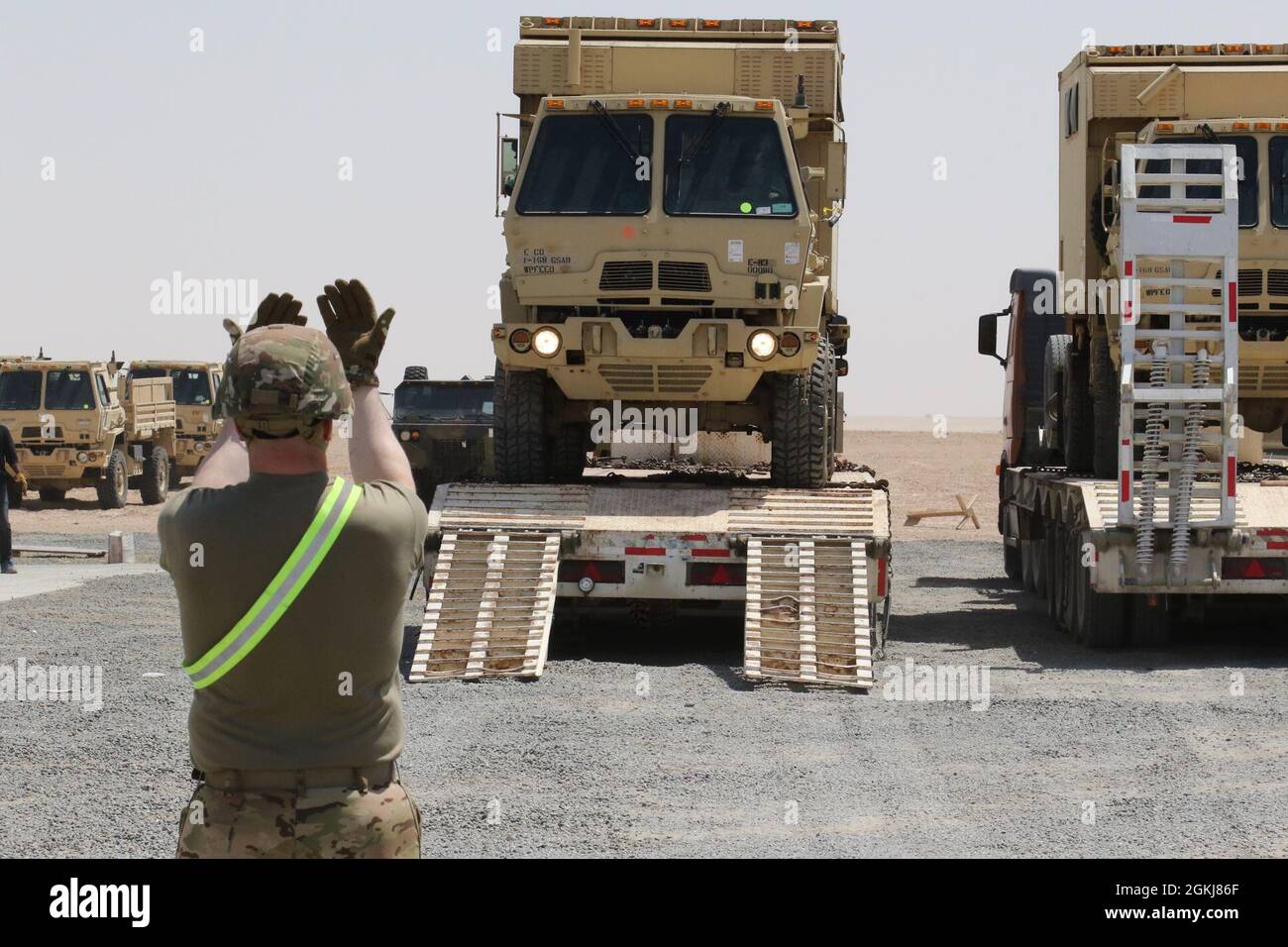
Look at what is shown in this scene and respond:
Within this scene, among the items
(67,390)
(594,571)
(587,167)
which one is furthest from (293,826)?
(67,390)

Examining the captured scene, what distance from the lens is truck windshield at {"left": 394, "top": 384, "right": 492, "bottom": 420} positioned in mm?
27391

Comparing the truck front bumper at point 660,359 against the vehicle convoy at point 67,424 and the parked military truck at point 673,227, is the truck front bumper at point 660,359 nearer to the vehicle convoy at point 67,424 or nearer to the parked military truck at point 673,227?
the parked military truck at point 673,227

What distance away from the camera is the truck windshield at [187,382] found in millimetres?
38906

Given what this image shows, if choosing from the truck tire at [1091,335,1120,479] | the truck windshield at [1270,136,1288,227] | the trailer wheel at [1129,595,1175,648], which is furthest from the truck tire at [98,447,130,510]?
the truck windshield at [1270,136,1288,227]

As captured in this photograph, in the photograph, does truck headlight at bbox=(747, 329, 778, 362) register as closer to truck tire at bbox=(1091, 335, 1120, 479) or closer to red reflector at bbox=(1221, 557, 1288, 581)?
truck tire at bbox=(1091, 335, 1120, 479)

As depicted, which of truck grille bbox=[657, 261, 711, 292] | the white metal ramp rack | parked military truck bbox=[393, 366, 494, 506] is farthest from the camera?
parked military truck bbox=[393, 366, 494, 506]

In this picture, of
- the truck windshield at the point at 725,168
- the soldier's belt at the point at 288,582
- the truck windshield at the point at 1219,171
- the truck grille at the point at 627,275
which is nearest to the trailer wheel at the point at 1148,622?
the truck windshield at the point at 1219,171

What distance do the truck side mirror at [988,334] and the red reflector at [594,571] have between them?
8405mm

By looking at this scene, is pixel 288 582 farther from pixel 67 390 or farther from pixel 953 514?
pixel 67 390

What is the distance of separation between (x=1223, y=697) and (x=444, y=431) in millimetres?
17005

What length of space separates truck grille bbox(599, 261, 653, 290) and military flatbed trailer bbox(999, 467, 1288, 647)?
3.23 m

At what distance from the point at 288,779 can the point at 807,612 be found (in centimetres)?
792

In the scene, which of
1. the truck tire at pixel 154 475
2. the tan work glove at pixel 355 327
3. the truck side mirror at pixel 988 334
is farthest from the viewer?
the truck tire at pixel 154 475
